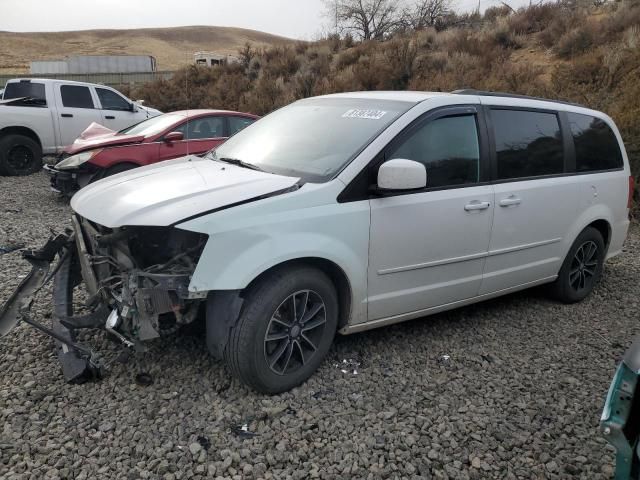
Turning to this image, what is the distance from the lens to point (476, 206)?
3.84 metres

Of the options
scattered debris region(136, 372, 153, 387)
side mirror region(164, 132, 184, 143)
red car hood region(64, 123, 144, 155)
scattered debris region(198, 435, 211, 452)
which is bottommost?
scattered debris region(198, 435, 211, 452)

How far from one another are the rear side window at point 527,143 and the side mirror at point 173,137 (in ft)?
16.4

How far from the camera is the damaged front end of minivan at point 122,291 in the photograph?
2.99 metres

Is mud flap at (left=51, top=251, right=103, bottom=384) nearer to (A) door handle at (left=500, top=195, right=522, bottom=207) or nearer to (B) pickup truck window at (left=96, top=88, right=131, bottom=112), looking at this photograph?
(A) door handle at (left=500, top=195, right=522, bottom=207)

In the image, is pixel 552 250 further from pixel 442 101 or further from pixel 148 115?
pixel 148 115

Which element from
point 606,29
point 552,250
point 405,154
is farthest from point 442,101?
point 606,29

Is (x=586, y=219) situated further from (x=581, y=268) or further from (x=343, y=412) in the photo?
(x=343, y=412)

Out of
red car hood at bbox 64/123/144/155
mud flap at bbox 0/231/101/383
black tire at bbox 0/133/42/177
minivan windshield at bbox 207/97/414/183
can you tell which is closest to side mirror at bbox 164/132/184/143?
red car hood at bbox 64/123/144/155

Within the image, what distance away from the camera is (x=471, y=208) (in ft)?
12.5

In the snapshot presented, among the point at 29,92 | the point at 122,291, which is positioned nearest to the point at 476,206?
the point at 122,291

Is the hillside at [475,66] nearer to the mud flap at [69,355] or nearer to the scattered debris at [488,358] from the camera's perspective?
the scattered debris at [488,358]

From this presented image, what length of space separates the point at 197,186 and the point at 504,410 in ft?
7.39

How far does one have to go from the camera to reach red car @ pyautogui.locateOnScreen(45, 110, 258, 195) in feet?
25.0

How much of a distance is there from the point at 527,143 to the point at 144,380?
3.28 meters
